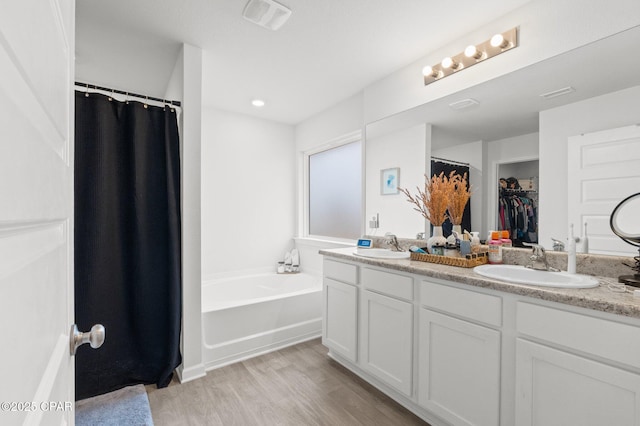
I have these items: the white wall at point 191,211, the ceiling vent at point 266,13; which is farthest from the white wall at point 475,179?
the white wall at point 191,211

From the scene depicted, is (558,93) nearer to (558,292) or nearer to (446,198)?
(446,198)

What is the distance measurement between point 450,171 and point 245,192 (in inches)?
94.4

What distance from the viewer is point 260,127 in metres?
3.79

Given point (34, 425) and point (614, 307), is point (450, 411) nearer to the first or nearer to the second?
point (614, 307)

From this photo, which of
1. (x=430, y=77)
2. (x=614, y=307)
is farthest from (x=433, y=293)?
(x=430, y=77)

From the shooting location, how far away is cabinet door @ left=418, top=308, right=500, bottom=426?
140cm

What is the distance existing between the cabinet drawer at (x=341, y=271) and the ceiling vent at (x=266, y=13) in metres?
1.73

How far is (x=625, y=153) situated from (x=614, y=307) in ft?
2.67

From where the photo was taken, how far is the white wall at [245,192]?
339cm

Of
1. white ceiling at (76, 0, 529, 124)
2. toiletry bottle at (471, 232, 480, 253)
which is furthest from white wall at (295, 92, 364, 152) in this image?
toiletry bottle at (471, 232, 480, 253)

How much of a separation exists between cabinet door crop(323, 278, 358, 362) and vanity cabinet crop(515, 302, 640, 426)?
3.55ft

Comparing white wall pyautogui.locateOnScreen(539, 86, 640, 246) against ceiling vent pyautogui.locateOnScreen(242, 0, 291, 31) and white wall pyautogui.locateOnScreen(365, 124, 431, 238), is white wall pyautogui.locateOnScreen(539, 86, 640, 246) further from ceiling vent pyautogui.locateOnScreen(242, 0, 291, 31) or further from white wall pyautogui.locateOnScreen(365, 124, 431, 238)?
ceiling vent pyautogui.locateOnScreen(242, 0, 291, 31)

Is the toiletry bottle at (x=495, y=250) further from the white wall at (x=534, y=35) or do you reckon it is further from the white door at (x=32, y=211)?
the white door at (x=32, y=211)

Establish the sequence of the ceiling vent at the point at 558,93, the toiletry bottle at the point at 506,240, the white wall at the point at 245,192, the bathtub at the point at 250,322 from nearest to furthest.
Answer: the ceiling vent at the point at 558,93
the toiletry bottle at the point at 506,240
the bathtub at the point at 250,322
the white wall at the point at 245,192
